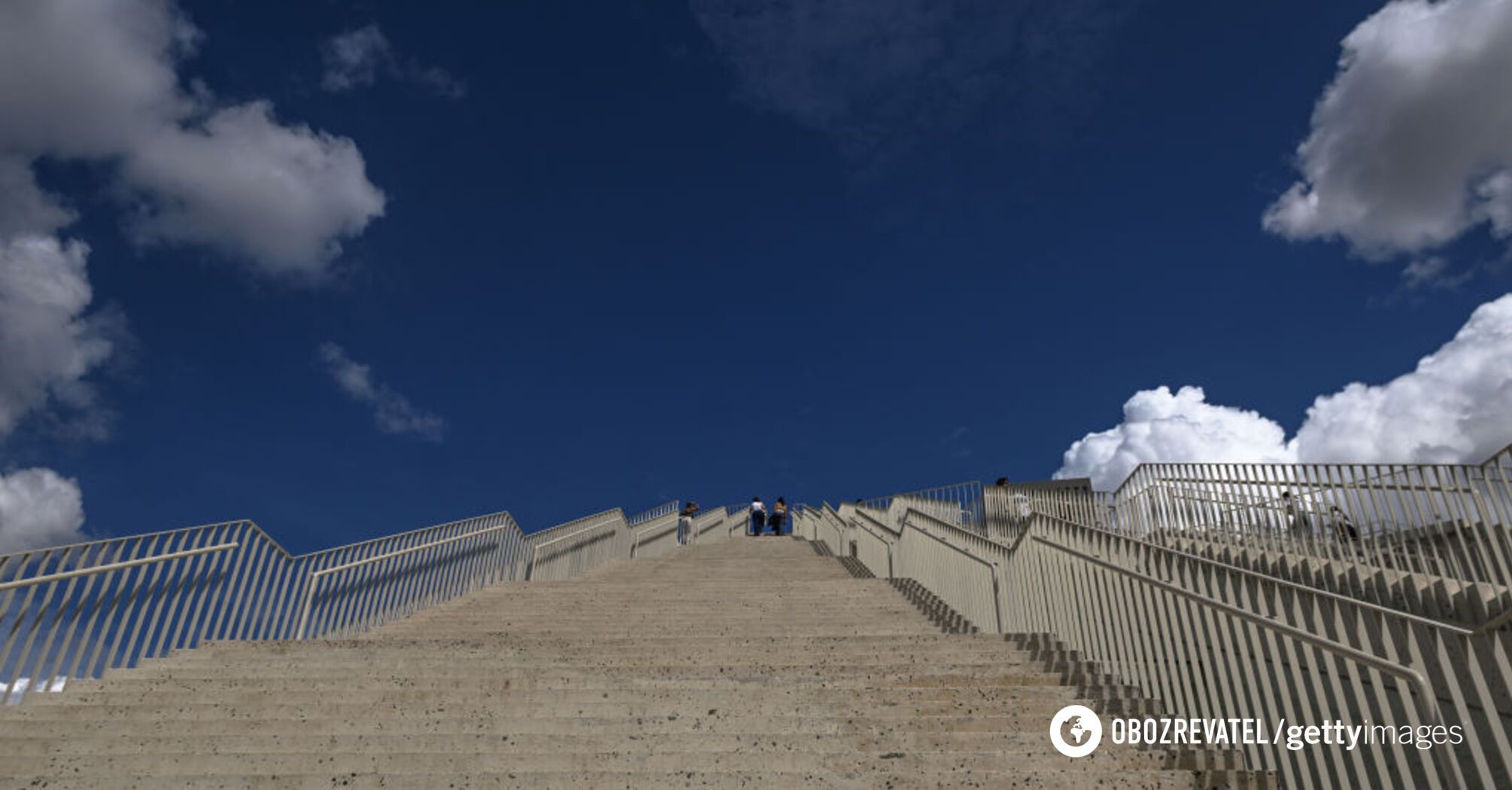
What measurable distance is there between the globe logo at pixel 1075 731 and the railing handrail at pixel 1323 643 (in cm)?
101

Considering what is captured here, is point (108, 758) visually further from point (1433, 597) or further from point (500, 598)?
point (1433, 597)

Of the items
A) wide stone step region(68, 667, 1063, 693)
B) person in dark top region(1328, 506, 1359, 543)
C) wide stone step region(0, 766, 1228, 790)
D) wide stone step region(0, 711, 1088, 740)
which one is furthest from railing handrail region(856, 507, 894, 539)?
wide stone step region(0, 766, 1228, 790)

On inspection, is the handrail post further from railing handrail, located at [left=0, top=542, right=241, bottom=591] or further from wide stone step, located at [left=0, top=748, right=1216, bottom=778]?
wide stone step, located at [left=0, top=748, right=1216, bottom=778]

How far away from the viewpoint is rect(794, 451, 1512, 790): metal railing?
12.2ft

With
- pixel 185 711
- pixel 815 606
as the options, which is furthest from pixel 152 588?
pixel 815 606

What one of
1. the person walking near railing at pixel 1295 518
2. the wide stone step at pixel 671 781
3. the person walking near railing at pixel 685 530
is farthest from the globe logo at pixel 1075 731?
the person walking near railing at pixel 685 530

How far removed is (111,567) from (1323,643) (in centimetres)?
858

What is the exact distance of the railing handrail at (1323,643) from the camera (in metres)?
3.23

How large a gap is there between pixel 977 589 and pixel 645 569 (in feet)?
27.3

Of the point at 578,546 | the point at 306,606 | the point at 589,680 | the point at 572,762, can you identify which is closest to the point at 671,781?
the point at 572,762

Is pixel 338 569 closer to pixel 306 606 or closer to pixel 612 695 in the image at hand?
pixel 306 606

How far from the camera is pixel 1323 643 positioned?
12.3 feet

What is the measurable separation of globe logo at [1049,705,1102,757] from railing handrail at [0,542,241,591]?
723 centimetres

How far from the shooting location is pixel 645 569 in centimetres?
1455
